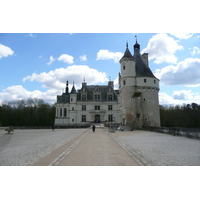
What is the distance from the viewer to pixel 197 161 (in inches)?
318

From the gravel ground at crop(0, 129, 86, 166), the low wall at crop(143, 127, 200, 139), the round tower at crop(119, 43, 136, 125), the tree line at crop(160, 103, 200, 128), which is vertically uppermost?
the round tower at crop(119, 43, 136, 125)

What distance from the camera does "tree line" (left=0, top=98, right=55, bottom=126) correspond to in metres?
64.3

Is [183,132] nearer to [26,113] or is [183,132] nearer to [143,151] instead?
[143,151]

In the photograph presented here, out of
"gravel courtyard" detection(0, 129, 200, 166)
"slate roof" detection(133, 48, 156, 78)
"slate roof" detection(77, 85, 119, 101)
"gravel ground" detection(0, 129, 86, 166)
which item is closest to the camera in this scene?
"gravel courtyard" detection(0, 129, 200, 166)

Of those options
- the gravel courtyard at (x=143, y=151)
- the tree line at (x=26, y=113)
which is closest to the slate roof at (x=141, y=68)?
the gravel courtyard at (x=143, y=151)

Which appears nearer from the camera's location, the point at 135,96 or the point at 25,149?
the point at 25,149

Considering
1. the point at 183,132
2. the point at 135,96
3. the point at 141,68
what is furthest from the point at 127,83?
the point at 183,132

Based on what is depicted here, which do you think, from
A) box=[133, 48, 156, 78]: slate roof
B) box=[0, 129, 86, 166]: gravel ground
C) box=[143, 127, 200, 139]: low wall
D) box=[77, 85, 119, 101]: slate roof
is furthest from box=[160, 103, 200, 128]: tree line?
box=[0, 129, 86, 166]: gravel ground

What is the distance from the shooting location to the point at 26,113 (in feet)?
224

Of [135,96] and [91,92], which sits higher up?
[91,92]

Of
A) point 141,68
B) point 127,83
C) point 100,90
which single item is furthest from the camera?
point 100,90

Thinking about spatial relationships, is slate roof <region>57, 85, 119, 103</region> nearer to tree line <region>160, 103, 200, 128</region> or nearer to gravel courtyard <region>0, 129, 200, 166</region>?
tree line <region>160, 103, 200, 128</region>

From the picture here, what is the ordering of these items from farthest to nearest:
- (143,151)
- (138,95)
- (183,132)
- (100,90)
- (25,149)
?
1. (100,90)
2. (138,95)
3. (183,132)
4. (25,149)
5. (143,151)

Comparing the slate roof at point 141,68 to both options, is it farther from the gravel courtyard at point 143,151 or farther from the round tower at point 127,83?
the gravel courtyard at point 143,151
